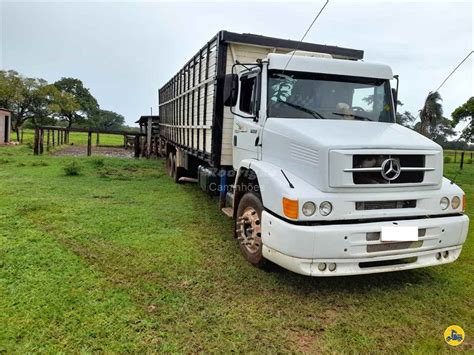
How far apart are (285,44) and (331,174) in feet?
9.70

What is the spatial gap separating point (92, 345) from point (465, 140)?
4489 millimetres

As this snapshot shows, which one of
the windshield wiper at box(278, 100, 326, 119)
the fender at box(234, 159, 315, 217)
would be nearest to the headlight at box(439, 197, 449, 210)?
the fender at box(234, 159, 315, 217)

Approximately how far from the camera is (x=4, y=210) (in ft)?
20.1

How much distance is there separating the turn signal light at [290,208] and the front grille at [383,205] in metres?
0.61

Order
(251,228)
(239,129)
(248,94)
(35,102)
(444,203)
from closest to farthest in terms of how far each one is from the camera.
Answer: (444,203) < (251,228) < (248,94) < (239,129) < (35,102)

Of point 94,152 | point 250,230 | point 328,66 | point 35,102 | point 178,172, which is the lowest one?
point 250,230

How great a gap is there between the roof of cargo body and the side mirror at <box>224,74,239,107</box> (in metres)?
0.98

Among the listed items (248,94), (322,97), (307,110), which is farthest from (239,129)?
(322,97)

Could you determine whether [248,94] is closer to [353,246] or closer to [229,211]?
[229,211]

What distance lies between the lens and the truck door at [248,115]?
178 inches

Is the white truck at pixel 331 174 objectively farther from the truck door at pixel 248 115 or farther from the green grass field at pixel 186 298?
the green grass field at pixel 186 298

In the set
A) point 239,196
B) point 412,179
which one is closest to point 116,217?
point 239,196

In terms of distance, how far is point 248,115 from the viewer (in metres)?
4.73

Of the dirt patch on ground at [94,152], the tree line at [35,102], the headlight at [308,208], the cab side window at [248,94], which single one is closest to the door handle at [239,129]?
the cab side window at [248,94]
